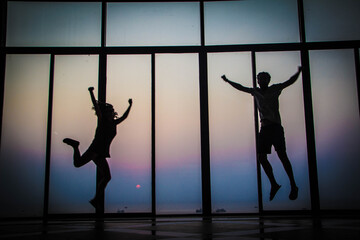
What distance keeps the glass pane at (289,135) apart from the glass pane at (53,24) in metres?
2.36

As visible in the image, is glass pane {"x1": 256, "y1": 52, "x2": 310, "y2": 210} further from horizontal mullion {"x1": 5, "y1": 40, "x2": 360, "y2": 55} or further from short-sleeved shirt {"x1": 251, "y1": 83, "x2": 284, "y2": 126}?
short-sleeved shirt {"x1": 251, "y1": 83, "x2": 284, "y2": 126}

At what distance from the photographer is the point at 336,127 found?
4773 mm

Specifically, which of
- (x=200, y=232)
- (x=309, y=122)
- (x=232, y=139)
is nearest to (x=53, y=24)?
(x=232, y=139)

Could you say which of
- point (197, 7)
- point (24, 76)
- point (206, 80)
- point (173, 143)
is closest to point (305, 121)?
point (206, 80)

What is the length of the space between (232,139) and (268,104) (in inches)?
42.6

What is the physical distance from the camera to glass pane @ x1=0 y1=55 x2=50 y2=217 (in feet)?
15.5

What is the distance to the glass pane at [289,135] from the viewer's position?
4648 millimetres

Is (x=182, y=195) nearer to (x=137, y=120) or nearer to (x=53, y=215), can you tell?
(x=137, y=120)

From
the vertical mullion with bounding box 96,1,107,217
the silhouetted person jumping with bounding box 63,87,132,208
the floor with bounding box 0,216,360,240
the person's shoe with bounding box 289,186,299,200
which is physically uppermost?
the vertical mullion with bounding box 96,1,107,217

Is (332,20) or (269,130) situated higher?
(332,20)

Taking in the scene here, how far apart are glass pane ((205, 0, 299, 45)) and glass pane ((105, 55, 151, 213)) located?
3.43 ft

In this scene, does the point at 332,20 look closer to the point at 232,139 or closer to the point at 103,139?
the point at 232,139

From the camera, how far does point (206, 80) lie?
4.92 meters

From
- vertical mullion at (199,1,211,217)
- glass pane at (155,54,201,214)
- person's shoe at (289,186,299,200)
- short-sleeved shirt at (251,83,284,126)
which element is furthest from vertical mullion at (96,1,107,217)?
person's shoe at (289,186,299,200)
